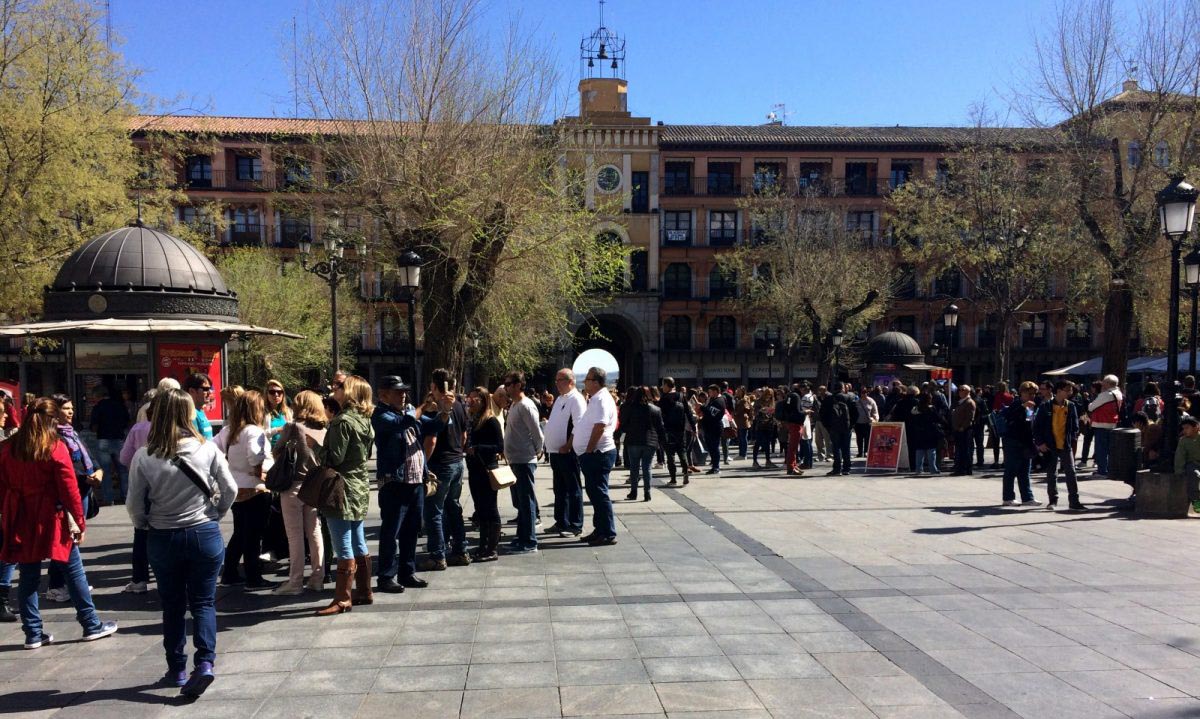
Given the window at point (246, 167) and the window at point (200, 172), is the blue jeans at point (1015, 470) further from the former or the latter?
the window at point (200, 172)

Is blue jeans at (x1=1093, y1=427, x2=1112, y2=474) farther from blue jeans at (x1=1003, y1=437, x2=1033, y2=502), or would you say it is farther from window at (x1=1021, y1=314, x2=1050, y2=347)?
window at (x1=1021, y1=314, x2=1050, y2=347)

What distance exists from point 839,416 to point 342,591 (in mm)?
11031

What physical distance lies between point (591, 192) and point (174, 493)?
35852 millimetres

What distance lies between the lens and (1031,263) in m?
23.3

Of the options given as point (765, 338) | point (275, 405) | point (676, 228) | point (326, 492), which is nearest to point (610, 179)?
point (676, 228)

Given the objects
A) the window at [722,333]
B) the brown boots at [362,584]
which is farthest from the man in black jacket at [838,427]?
the window at [722,333]

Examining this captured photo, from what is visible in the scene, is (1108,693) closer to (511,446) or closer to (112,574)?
(511,446)

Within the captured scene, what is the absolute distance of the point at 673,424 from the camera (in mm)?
13273

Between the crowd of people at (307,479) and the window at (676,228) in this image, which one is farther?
the window at (676,228)

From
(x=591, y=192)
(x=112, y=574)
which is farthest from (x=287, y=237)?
(x=112, y=574)

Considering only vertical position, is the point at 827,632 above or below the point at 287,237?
below

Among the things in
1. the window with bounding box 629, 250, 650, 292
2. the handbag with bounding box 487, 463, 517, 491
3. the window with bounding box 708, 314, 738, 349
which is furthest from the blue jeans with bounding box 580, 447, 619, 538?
the window with bounding box 708, 314, 738, 349

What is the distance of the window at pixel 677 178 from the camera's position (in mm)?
46688

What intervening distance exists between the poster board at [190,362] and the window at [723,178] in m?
37.9
